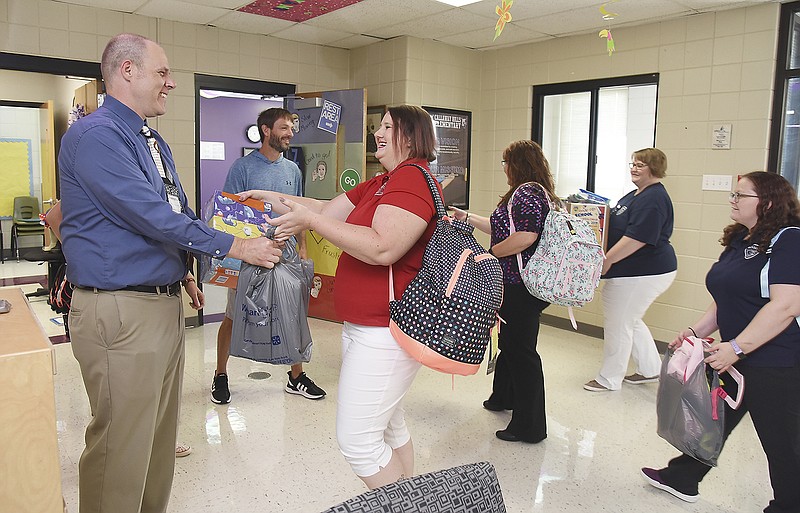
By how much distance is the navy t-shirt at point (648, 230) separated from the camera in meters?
3.89

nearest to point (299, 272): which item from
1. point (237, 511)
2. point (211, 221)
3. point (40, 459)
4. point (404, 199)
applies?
point (211, 221)

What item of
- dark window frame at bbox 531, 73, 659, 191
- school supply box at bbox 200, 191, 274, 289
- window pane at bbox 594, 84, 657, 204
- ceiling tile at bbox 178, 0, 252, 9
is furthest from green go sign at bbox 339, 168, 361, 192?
school supply box at bbox 200, 191, 274, 289

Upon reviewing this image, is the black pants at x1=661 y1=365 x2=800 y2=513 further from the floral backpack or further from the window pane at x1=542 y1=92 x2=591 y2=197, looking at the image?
the window pane at x1=542 y1=92 x2=591 y2=197

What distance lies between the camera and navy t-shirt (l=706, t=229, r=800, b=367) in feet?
7.49

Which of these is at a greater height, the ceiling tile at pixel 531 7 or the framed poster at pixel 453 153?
the ceiling tile at pixel 531 7

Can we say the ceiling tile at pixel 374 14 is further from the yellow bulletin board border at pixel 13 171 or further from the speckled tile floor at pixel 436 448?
the yellow bulletin board border at pixel 13 171

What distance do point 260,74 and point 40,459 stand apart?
4.62m

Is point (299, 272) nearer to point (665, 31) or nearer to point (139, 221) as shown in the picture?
point (139, 221)

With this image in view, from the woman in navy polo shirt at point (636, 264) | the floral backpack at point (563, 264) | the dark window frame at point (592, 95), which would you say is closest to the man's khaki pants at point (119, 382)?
the floral backpack at point (563, 264)

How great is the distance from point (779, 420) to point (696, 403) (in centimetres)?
28

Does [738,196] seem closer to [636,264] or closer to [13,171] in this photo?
[636,264]

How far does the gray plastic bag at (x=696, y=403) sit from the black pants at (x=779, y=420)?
52 millimetres

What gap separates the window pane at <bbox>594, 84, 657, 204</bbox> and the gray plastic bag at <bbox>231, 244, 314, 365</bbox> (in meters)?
3.32

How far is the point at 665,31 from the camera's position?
188 inches
